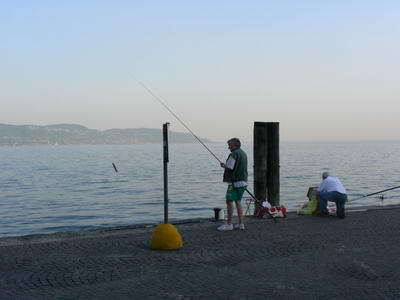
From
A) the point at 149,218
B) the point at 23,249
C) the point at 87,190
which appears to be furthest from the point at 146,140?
the point at 23,249

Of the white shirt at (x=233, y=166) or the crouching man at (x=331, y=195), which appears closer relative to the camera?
the white shirt at (x=233, y=166)

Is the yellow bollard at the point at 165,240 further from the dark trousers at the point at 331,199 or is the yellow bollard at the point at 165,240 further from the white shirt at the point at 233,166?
the dark trousers at the point at 331,199

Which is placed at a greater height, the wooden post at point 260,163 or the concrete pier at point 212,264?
the wooden post at point 260,163

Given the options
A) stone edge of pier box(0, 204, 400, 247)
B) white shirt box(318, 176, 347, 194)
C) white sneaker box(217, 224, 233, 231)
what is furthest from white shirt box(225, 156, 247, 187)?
white shirt box(318, 176, 347, 194)

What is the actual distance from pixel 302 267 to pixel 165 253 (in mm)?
2000

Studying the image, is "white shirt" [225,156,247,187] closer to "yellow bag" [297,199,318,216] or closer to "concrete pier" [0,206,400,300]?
"concrete pier" [0,206,400,300]

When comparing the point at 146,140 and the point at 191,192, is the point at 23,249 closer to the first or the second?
the point at 191,192

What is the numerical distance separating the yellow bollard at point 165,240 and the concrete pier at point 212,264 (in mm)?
150

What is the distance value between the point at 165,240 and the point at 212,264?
1096 mm

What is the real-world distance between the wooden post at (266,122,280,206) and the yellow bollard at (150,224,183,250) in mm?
4383

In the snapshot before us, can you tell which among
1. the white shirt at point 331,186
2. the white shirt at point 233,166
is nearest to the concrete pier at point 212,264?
the white shirt at point 233,166

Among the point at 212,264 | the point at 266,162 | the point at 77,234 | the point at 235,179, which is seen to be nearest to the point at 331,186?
the point at 266,162

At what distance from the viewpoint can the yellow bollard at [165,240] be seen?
802 centimetres

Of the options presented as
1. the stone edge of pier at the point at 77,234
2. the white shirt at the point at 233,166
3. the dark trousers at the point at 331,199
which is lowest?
the stone edge of pier at the point at 77,234
